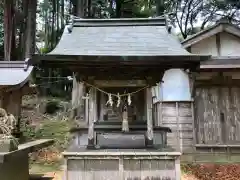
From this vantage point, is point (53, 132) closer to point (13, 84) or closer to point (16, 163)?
point (13, 84)

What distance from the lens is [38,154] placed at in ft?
35.3

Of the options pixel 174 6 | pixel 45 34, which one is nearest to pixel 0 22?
pixel 45 34

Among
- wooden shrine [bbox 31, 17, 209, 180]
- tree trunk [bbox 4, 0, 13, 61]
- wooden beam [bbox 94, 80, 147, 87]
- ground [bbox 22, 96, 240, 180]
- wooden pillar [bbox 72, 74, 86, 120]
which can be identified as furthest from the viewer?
tree trunk [bbox 4, 0, 13, 61]

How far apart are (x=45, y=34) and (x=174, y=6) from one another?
13.9m

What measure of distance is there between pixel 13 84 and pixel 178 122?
5.99 m

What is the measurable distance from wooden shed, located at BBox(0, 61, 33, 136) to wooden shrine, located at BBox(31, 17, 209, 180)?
2.54 meters

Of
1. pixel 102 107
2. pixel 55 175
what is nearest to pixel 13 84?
pixel 102 107

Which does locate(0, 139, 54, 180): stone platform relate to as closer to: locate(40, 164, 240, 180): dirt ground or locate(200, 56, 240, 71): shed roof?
locate(40, 164, 240, 180): dirt ground

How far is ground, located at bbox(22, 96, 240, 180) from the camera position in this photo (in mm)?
8233

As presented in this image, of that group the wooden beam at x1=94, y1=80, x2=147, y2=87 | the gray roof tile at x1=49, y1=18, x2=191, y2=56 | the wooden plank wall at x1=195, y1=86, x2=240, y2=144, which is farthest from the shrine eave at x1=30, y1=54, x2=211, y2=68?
the wooden plank wall at x1=195, y1=86, x2=240, y2=144

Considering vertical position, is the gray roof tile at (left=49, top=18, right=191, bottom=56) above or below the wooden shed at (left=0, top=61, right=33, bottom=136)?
above

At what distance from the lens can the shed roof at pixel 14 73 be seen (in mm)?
7805

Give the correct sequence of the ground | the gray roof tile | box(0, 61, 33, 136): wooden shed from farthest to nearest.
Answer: the ground, box(0, 61, 33, 136): wooden shed, the gray roof tile

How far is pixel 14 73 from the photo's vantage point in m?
8.51
